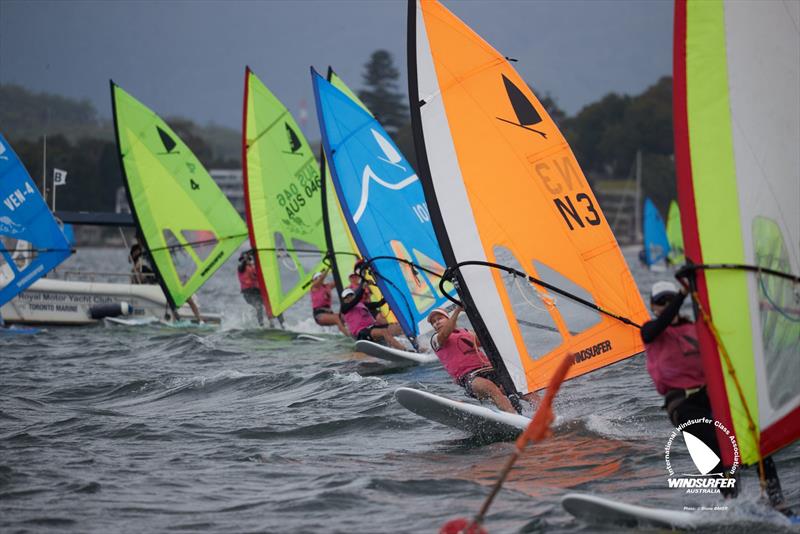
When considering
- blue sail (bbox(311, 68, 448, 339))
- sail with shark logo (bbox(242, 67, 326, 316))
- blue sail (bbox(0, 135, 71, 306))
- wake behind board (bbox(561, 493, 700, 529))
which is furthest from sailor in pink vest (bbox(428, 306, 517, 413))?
sail with shark logo (bbox(242, 67, 326, 316))

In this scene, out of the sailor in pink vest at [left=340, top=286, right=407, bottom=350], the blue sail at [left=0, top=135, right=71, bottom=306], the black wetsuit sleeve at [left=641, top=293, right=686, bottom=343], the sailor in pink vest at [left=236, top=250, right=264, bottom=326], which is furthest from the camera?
the sailor in pink vest at [left=236, top=250, right=264, bottom=326]

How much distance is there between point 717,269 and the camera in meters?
5.78

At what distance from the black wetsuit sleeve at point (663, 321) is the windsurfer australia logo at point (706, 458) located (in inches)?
20.5

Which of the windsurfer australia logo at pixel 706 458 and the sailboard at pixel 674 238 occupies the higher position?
the windsurfer australia logo at pixel 706 458

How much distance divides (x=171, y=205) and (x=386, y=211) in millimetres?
7687

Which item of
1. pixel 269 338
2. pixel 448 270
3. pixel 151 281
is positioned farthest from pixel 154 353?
pixel 448 270

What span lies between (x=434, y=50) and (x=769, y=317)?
4.03 m

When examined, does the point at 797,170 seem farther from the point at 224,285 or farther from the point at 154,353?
the point at 224,285

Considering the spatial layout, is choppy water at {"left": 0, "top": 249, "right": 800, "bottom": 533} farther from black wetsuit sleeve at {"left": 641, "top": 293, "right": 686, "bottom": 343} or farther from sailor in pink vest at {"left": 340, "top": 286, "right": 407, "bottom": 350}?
black wetsuit sleeve at {"left": 641, "top": 293, "right": 686, "bottom": 343}

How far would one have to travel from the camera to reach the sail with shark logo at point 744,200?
19.0 ft

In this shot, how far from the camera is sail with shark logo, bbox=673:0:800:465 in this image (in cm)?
579

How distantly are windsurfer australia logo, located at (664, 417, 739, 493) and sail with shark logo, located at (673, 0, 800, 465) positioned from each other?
5 centimetres

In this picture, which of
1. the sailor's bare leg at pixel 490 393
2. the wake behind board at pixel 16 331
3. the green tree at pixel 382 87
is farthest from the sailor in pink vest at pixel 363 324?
the green tree at pixel 382 87

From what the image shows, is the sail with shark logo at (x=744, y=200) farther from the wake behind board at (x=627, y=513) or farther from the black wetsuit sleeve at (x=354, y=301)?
the black wetsuit sleeve at (x=354, y=301)
